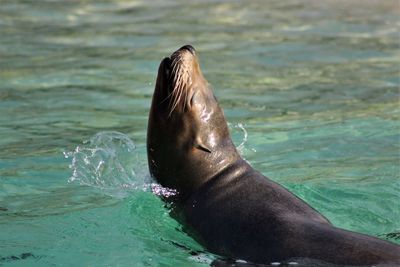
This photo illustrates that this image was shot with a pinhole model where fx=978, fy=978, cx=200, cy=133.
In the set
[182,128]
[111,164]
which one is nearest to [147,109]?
[111,164]

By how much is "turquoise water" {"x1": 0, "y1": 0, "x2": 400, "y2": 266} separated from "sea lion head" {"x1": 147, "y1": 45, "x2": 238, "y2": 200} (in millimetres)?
248

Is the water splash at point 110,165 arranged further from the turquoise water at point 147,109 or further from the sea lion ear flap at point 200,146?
the sea lion ear flap at point 200,146

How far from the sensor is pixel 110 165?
7906mm

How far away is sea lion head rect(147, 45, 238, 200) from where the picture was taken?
636cm

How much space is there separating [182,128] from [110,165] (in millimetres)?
1670

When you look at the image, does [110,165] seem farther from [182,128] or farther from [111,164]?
[182,128]

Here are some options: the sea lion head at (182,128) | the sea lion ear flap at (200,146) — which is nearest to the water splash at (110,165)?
the sea lion head at (182,128)

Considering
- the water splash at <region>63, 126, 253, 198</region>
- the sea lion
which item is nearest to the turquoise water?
the water splash at <region>63, 126, 253, 198</region>

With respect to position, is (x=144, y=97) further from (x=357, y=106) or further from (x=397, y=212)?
(x=397, y=212)

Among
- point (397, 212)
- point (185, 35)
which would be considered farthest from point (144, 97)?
point (397, 212)

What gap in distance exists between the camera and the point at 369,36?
13.0 m

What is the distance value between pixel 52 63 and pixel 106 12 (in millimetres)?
3323

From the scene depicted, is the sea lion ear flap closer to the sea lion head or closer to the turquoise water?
the sea lion head

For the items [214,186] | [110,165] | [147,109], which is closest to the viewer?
[214,186]
